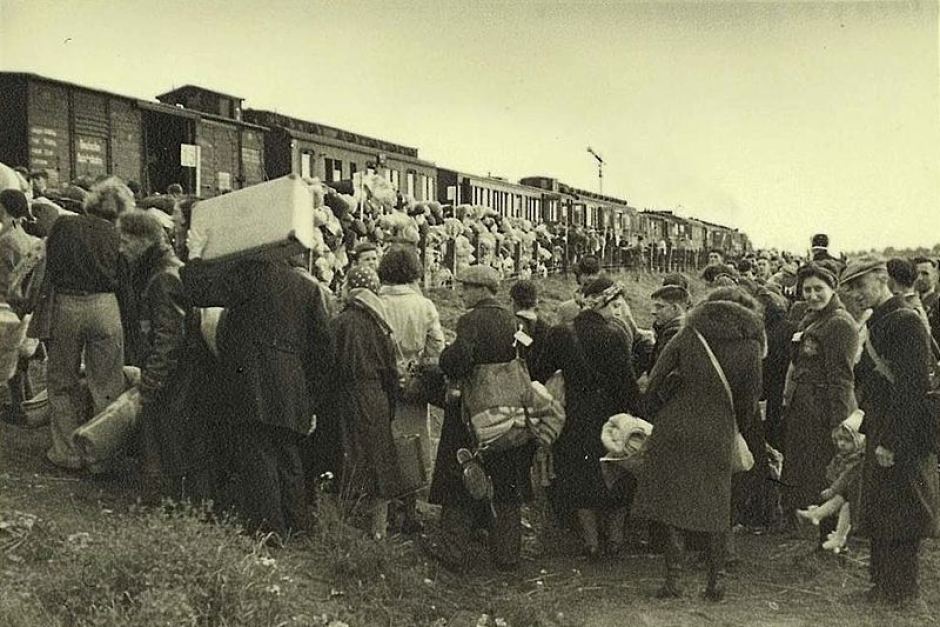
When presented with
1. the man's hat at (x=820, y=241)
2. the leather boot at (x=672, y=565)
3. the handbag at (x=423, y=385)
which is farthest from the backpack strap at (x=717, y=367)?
the man's hat at (x=820, y=241)

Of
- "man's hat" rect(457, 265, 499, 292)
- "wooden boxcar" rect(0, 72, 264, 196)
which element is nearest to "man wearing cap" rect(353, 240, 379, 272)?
"man's hat" rect(457, 265, 499, 292)

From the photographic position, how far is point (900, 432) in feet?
15.3

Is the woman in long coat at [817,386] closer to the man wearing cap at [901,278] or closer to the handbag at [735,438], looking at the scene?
the man wearing cap at [901,278]

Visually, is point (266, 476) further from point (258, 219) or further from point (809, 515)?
point (809, 515)

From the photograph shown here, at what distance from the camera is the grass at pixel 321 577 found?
381cm

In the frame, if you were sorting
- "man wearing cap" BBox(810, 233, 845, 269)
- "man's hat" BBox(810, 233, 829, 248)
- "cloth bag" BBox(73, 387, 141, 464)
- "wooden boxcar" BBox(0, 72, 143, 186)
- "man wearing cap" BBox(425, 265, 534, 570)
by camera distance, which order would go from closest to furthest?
"cloth bag" BBox(73, 387, 141, 464)
"man wearing cap" BBox(425, 265, 534, 570)
"man wearing cap" BBox(810, 233, 845, 269)
"man's hat" BBox(810, 233, 829, 248)
"wooden boxcar" BBox(0, 72, 143, 186)

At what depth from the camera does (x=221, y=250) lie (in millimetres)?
4703

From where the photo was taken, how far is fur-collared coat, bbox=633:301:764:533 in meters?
4.87

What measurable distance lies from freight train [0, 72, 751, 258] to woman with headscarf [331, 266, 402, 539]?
30.6 ft

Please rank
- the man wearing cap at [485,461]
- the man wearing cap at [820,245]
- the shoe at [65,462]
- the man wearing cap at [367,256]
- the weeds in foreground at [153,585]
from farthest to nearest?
the man wearing cap at [820,245] < the man wearing cap at [367,256] < the shoe at [65,462] < the man wearing cap at [485,461] < the weeds in foreground at [153,585]

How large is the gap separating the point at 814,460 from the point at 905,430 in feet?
4.64

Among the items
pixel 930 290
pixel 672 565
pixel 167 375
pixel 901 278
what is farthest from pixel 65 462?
pixel 930 290

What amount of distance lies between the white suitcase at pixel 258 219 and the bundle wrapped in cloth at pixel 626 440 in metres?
2.03

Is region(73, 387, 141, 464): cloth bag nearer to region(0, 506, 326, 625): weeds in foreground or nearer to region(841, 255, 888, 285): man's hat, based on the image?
region(0, 506, 326, 625): weeds in foreground
